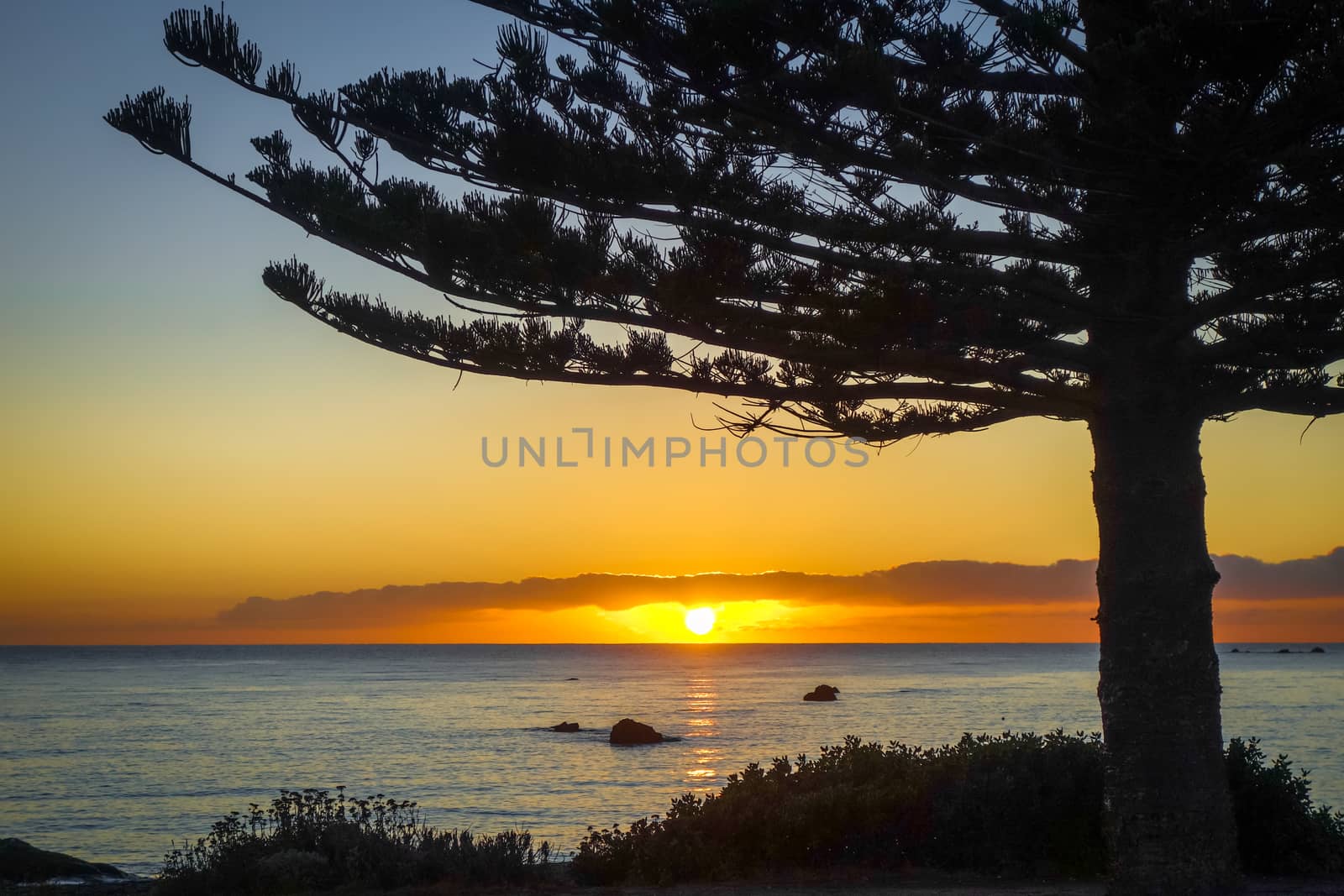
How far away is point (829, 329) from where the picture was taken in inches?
A: 272

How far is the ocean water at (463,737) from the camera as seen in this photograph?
2084 cm

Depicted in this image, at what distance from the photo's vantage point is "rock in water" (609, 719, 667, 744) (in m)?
34.6

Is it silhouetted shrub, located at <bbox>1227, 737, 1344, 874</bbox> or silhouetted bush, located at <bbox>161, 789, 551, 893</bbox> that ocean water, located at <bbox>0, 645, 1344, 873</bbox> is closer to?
silhouetted bush, located at <bbox>161, 789, 551, 893</bbox>

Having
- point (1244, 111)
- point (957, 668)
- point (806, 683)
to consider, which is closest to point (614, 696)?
point (806, 683)

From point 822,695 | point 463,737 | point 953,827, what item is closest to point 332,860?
point 953,827

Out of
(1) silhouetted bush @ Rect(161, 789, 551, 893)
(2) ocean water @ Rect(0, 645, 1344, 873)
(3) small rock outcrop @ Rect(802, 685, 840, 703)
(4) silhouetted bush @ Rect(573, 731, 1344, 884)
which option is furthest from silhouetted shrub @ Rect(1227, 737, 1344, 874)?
(3) small rock outcrop @ Rect(802, 685, 840, 703)

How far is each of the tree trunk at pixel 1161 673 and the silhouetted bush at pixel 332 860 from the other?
466 cm

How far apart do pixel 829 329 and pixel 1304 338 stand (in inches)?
112

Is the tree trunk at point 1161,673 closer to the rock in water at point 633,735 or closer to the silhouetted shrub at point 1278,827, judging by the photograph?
the silhouetted shrub at point 1278,827

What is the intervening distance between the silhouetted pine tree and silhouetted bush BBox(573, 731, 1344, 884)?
7.39 feet

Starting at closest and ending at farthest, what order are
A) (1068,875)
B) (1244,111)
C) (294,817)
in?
(1244,111), (1068,875), (294,817)

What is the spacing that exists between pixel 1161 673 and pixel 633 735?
29.9m

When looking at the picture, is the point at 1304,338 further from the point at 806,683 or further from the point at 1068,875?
the point at 806,683

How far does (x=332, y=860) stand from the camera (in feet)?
28.5
